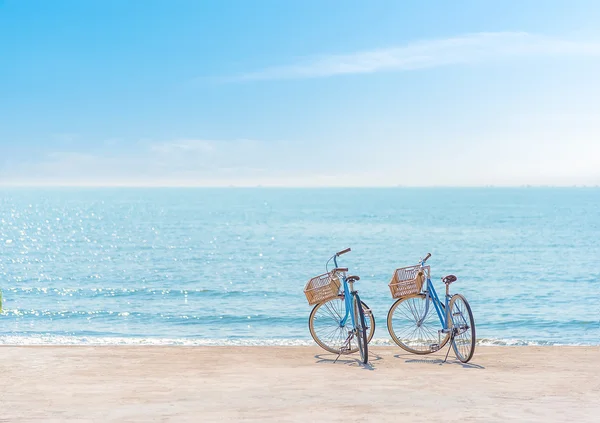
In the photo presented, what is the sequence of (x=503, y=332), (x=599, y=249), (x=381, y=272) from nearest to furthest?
1. (x=503, y=332)
2. (x=381, y=272)
3. (x=599, y=249)

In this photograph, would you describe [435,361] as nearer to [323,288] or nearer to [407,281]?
[407,281]

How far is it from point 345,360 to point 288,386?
Result: 191cm

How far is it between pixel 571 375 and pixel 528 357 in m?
1.38

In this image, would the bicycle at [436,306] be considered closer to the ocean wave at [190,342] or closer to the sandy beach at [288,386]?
the sandy beach at [288,386]

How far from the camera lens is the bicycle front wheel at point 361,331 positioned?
9477 millimetres

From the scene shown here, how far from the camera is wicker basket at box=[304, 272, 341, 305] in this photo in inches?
393

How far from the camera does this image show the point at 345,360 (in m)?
9.84

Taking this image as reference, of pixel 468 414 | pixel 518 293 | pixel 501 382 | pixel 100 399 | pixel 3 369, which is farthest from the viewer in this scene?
pixel 518 293

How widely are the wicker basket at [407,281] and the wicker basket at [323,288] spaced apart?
0.79 meters

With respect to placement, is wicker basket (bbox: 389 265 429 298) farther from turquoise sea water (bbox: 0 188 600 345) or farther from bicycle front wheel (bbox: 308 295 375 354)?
turquoise sea water (bbox: 0 188 600 345)

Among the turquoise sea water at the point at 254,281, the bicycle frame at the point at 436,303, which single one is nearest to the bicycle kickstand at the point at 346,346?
the bicycle frame at the point at 436,303

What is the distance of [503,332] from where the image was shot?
19.8 m

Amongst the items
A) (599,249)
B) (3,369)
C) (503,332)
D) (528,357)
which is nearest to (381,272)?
(503,332)

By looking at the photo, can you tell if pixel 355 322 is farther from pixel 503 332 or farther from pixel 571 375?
pixel 503 332
